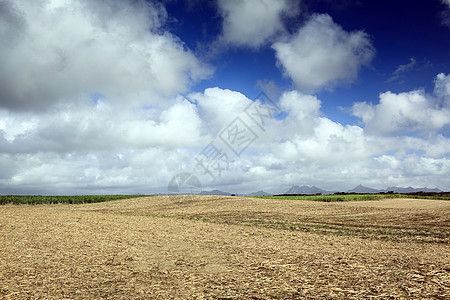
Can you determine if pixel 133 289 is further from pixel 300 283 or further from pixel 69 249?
pixel 69 249

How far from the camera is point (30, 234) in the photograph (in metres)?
17.0

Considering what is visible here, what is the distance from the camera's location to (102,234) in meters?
17.5

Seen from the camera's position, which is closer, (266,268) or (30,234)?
(266,268)

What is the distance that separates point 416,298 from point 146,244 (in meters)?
11.4

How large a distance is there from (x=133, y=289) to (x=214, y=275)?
2.47 m

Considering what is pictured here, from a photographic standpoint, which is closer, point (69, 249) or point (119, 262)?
point (119, 262)

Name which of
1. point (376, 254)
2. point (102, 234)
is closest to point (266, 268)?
point (376, 254)

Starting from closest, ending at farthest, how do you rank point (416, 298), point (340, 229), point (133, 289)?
point (416, 298) < point (133, 289) < point (340, 229)

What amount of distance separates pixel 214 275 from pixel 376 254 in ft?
24.0

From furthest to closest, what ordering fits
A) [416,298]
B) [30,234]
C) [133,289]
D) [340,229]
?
[340,229] < [30,234] < [133,289] < [416,298]

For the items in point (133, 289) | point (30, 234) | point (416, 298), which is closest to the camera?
point (416, 298)

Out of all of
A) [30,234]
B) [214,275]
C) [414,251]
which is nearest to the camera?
[214,275]

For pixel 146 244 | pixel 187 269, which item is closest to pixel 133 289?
pixel 187 269

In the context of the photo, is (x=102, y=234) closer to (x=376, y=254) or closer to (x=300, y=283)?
(x=300, y=283)
